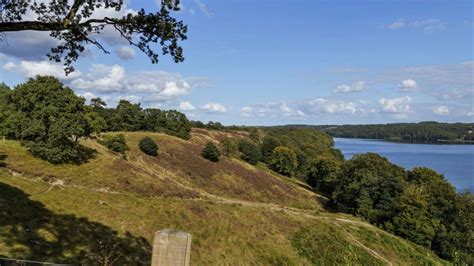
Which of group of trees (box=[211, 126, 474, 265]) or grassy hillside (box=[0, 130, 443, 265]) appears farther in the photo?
group of trees (box=[211, 126, 474, 265])

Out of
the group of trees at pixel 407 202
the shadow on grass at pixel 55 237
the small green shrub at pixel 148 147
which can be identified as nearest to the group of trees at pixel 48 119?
the shadow on grass at pixel 55 237

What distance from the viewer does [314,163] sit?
94.7 m

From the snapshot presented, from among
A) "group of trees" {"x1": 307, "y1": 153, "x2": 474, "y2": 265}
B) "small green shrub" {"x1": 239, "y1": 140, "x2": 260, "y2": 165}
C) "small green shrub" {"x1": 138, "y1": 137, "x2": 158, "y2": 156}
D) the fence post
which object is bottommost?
"group of trees" {"x1": 307, "y1": 153, "x2": 474, "y2": 265}

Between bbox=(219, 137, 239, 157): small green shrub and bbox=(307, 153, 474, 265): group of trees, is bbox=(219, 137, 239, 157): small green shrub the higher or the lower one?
the higher one

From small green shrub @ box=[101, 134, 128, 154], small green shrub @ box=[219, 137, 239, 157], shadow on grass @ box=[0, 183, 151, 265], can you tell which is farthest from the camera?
small green shrub @ box=[219, 137, 239, 157]

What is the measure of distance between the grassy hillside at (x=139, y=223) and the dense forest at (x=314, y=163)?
9.33ft

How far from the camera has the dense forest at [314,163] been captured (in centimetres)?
4156

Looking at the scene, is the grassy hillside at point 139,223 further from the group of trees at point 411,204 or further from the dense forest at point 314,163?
the group of trees at point 411,204

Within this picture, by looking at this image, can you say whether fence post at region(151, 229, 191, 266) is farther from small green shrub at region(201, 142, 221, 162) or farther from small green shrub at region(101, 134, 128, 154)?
small green shrub at region(201, 142, 221, 162)

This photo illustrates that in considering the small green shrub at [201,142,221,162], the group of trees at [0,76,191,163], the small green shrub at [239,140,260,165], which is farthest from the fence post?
the small green shrub at [239,140,260,165]

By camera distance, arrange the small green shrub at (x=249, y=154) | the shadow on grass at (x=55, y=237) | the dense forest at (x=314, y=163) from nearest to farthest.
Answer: the shadow on grass at (x=55, y=237) → the dense forest at (x=314, y=163) → the small green shrub at (x=249, y=154)

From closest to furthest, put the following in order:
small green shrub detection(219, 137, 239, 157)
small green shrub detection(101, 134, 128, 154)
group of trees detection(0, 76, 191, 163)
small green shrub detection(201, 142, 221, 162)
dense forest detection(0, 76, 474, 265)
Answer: group of trees detection(0, 76, 191, 163), dense forest detection(0, 76, 474, 265), small green shrub detection(101, 134, 128, 154), small green shrub detection(201, 142, 221, 162), small green shrub detection(219, 137, 239, 157)

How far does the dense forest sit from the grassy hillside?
284cm

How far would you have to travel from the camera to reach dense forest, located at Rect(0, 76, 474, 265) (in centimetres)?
4156
